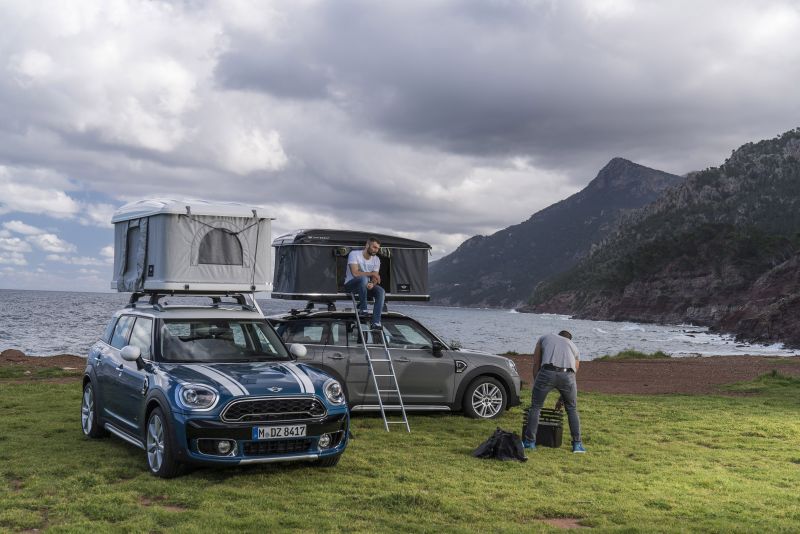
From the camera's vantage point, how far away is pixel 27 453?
30.4 feet

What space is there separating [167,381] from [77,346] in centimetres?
3871

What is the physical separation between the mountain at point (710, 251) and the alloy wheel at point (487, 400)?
7076 cm

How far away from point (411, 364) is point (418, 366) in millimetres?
129

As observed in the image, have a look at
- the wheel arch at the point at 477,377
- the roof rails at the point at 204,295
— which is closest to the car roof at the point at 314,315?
the roof rails at the point at 204,295

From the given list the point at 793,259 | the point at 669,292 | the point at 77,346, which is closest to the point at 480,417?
the point at 77,346

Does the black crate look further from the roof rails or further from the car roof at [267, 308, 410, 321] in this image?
the roof rails

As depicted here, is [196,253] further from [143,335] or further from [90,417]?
[90,417]

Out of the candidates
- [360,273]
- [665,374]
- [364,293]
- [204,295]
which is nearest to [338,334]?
[364,293]

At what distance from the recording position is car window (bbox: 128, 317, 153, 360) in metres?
9.16

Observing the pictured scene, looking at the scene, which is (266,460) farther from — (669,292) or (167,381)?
(669,292)

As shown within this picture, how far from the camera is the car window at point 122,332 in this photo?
10078 millimetres

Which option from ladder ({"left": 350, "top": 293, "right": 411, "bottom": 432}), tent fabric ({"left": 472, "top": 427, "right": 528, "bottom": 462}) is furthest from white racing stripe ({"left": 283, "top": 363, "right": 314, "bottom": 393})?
ladder ({"left": 350, "top": 293, "right": 411, "bottom": 432})

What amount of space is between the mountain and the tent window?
74381 mm

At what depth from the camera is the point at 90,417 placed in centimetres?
1057
